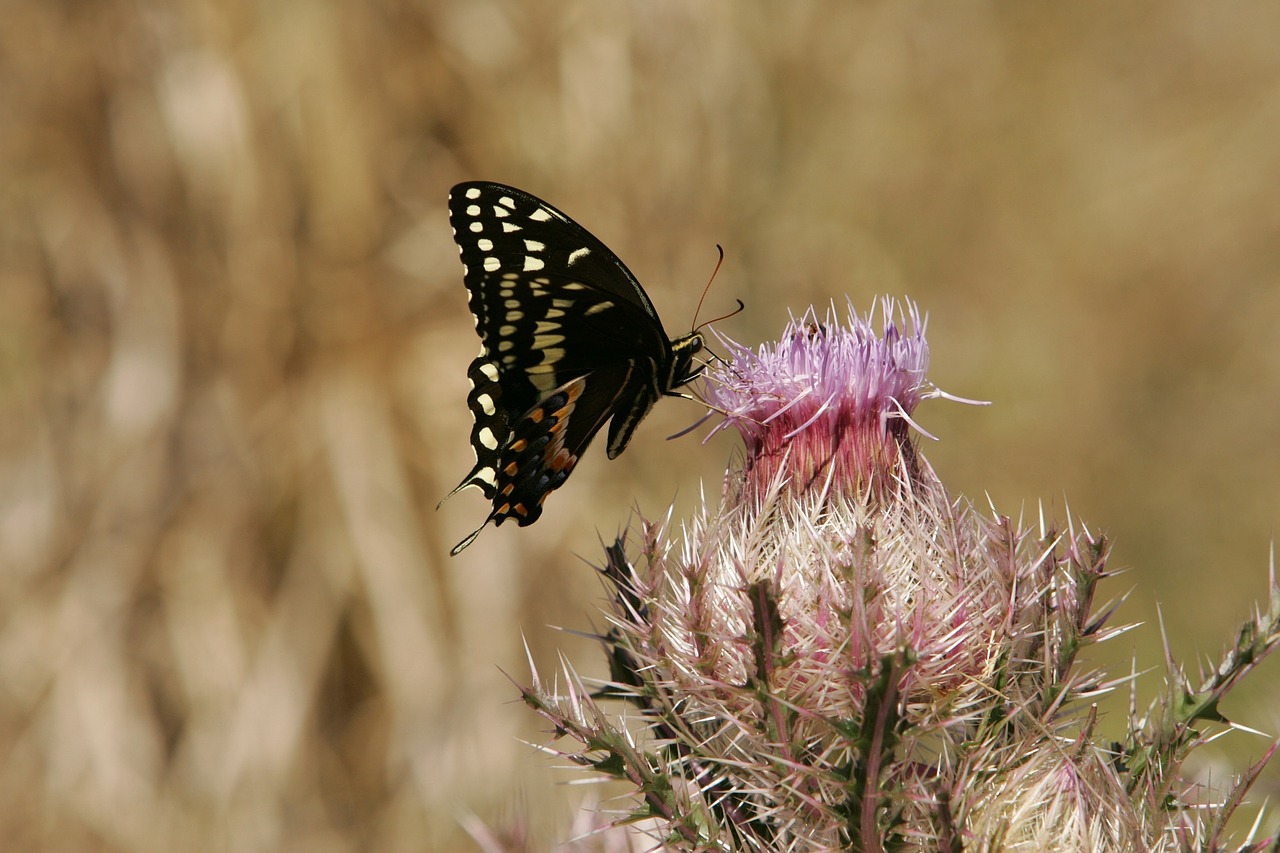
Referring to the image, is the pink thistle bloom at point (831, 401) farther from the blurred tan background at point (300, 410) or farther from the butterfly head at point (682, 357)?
the blurred tan background at point (300, 410)

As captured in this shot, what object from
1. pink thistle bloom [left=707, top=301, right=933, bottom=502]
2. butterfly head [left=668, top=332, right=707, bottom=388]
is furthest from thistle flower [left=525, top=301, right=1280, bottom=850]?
butterfly head [left=668, top=332, right=707, bottom=388]

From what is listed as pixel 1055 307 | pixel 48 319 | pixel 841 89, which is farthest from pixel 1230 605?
pixel 48 319

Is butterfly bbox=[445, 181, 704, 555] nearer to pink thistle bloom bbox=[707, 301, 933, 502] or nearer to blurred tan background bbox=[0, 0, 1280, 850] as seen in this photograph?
pink thistle bloom bbox=[707, 301, 933, 502]

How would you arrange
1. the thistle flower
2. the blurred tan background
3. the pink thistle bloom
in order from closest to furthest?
the thistle flower → the pink thistle bloom → the blurred tan background

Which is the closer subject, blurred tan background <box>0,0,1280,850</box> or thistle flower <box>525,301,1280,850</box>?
thistle flower <box>525,301,1280,850</box>

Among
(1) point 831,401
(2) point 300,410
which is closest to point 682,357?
(1) point 831,401

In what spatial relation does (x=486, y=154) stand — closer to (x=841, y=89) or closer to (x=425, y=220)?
(x=425, y=220)
